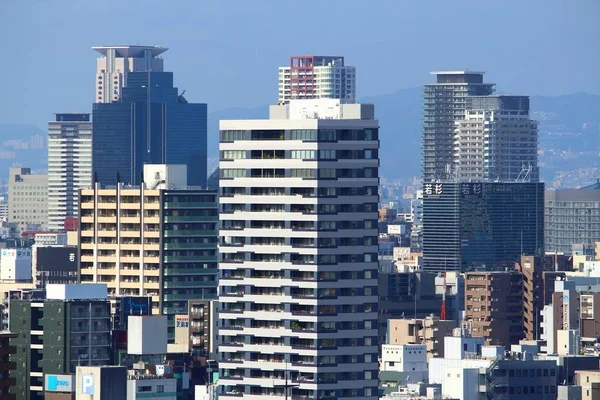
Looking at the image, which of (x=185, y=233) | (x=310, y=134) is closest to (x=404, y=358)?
(x=185, y=233)

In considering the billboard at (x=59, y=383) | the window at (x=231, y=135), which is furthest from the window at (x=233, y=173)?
the billboard at (x=59, y=383)

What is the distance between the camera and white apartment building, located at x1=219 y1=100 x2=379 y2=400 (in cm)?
13600

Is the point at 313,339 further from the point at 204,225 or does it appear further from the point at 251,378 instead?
the point at 204,225

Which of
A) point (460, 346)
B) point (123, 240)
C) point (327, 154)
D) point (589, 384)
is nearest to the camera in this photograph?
point (327, 154)

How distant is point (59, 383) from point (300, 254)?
16146mm

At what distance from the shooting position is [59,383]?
139250 millimetres

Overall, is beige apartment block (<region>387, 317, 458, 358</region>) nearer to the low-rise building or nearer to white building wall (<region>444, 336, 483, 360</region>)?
white building wall (<region>444, 336, 483, 360</region>)

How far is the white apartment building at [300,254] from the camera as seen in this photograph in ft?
446

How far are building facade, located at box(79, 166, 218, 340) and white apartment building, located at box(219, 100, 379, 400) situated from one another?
44.5m

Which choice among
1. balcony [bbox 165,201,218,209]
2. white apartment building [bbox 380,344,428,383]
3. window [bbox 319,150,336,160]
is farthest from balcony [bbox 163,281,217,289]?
window [bbox 319,150,336,160]

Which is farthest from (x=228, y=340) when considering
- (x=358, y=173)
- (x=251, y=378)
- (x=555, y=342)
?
(x=555, y=342)

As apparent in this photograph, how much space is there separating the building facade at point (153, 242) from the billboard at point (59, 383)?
4621 centimetres

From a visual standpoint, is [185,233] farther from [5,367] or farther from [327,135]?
[5,367]

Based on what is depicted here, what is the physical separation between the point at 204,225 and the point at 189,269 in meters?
3.85
